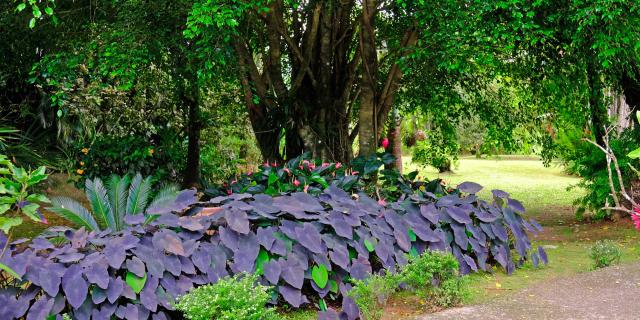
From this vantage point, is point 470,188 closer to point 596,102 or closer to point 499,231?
point 499,231

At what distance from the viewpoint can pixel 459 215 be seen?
588 cm

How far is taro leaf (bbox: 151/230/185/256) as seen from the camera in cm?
424

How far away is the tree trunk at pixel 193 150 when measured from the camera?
38.8ft

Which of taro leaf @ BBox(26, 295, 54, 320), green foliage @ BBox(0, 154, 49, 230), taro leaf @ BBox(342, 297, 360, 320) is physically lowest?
taro leaf @ BBox(342, 297, 360, 320)

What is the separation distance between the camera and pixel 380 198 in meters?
6.23

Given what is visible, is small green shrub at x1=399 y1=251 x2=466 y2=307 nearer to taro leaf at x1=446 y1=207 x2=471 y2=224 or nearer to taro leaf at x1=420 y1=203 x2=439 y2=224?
taro leaf at x1=420 y1=203 x2=439 y2=224

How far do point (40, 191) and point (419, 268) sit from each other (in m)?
9.83

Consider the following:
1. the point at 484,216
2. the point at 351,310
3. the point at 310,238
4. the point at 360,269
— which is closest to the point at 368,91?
the point at 484,216

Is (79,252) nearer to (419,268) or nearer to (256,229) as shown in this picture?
(256,229)

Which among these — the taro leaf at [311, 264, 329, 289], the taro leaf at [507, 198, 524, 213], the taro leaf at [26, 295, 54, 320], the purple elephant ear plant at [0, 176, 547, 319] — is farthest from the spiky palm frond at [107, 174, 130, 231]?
the taro leaf at [507, 198, 524, 213]

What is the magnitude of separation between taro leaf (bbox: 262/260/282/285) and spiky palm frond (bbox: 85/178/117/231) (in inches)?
55.6

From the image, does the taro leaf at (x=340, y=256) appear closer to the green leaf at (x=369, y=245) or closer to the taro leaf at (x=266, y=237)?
the green leaf at (x=369, y=245)

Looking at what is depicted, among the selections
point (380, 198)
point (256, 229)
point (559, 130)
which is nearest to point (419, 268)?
point (256, 229)

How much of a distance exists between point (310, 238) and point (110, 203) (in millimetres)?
1832
